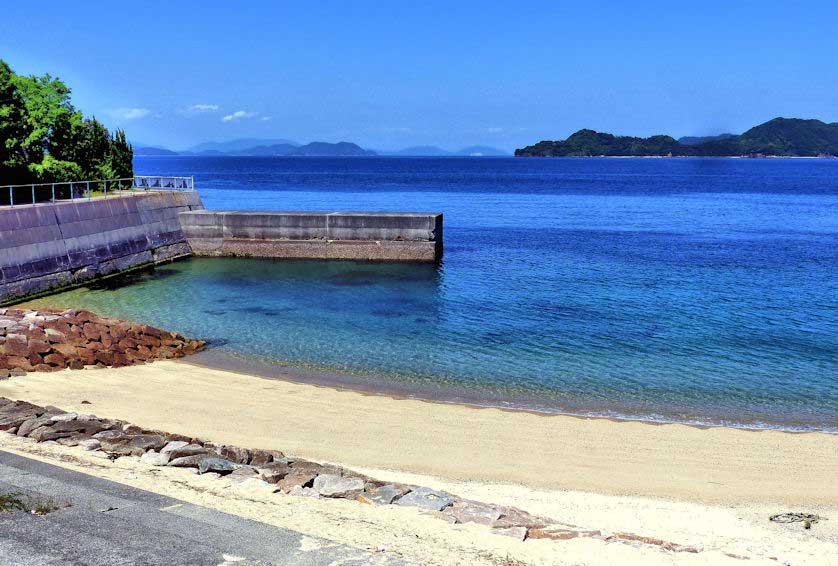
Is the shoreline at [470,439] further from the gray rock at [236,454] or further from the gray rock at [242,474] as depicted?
the gray rock at [242,474]

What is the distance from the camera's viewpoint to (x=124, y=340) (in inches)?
746

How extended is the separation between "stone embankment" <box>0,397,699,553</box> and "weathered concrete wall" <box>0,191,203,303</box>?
53.3 feet

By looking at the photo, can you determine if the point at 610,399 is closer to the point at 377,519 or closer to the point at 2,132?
the point at 377,519

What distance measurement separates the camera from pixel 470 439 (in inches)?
524

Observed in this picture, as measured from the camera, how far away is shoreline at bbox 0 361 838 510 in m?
11.3

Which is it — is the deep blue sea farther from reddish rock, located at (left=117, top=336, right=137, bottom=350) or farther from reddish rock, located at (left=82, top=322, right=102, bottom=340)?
reddish rock, located at (left=82, top=322, right=102, bottom=340)

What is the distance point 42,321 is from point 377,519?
14670mm

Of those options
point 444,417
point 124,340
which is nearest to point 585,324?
point 444,417

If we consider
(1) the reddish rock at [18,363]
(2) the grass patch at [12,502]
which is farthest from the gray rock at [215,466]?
(1) the reddish rock at [18,363]

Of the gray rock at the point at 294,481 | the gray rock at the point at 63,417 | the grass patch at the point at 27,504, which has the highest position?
the grass patch at the point at 27,504

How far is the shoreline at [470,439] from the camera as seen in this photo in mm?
11336

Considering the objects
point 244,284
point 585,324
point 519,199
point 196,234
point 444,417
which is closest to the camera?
point 444,417

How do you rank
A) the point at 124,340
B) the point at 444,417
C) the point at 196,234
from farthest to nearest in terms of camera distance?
1. the point at 196,234
2. the point at 124,340
3. the point at 444,417

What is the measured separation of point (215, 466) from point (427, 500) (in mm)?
2889
